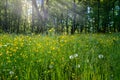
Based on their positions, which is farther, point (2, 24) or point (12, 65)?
point (2, 24)

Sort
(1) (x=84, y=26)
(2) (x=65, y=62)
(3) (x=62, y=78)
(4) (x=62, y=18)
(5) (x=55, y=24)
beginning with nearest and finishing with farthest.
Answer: (3) (x=62, y=78) < (2) (x=65, y=62) < (1) (x=84, y=26) < (4) (x=62, y=18) < (5) (x=55, y=24)

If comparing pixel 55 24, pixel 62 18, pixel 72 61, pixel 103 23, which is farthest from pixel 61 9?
pixel 72 61

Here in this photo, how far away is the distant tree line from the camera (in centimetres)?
3493

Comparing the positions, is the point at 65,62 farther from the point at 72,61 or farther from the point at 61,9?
the point at 61,9

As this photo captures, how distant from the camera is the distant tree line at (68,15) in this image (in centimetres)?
3493

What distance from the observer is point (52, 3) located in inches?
1780

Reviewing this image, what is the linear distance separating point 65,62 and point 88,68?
38.6 inches

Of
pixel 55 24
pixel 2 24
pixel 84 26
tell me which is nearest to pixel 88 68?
pixel 84 26

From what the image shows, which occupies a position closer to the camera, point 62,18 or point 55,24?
point 62,18

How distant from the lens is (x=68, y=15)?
4544 cm

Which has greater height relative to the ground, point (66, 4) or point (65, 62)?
point (66, 4)

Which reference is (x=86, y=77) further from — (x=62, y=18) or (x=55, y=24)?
(x=55, y=24)

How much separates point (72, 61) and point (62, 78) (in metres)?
1.23

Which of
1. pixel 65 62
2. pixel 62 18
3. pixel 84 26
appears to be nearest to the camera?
pixel 65 62
